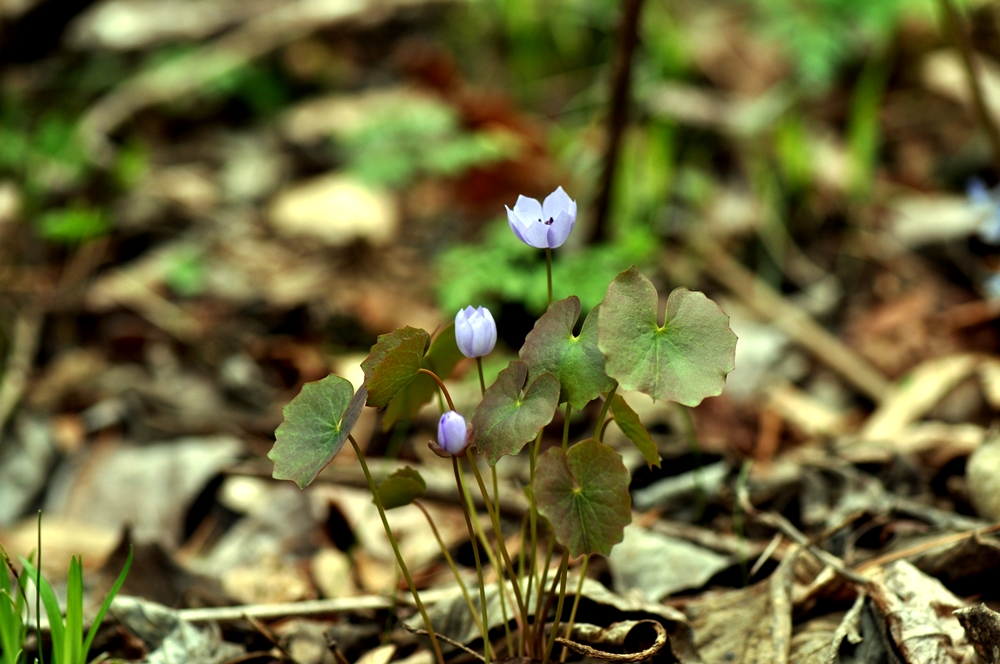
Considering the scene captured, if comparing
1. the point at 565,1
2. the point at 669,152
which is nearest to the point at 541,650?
the point at 669,152

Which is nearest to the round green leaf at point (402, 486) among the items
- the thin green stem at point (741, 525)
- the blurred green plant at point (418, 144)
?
the thin green stem at point (741, 525)

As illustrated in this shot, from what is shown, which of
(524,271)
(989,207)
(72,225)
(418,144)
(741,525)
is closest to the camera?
(741,525)

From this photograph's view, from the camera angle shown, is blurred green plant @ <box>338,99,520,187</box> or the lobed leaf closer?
the lobed leaf

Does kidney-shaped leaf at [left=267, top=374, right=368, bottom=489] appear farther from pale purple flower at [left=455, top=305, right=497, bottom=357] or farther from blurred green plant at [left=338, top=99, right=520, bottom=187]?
blurred green plant at [left=338, top=99, right=520, bottom=187]

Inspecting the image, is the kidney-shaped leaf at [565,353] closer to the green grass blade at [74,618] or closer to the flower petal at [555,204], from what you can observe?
the flower petal at [555,204]

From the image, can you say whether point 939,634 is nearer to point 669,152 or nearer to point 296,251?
point 669,152

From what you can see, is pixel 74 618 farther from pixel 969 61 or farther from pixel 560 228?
pixel 969 61

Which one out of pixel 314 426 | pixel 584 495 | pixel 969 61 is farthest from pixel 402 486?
pixel 969 61

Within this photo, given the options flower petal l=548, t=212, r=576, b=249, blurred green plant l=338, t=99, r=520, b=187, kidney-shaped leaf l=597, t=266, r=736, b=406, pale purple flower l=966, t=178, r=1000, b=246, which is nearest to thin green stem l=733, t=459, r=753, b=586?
kidney-shaped leaf l=597, t=266, r=736, b=406

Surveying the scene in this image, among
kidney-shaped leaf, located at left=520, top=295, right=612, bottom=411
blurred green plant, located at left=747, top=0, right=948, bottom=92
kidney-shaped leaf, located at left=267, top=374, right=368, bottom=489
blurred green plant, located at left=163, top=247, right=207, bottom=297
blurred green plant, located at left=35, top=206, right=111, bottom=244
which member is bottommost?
blurred green plant, located at left=163, top=247, right=207, bottom=297
